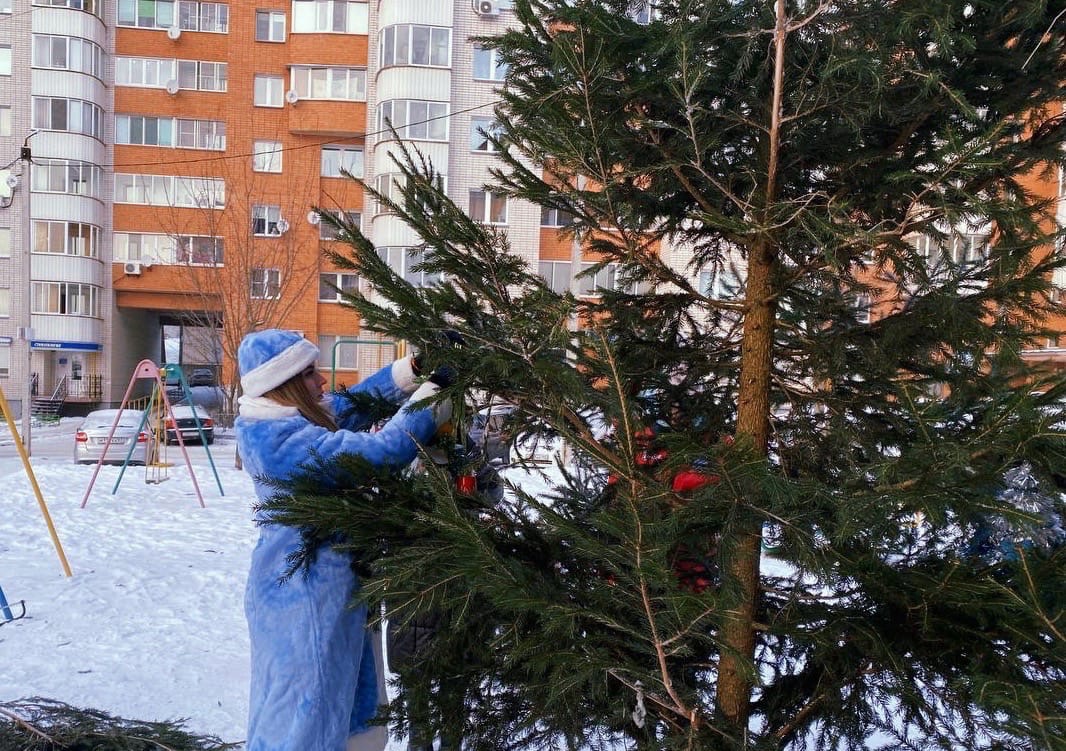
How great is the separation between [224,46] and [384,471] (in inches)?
1311

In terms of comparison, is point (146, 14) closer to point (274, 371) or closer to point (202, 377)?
point (202, 377)

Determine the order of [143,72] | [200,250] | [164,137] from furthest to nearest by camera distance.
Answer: [143,72] → [164,137] → [200,250]

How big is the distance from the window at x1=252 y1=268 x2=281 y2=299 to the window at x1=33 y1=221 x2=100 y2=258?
12.2 m

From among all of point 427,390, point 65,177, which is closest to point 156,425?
point 427,390

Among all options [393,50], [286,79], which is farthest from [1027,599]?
[286,79]

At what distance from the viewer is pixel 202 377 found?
37.8m

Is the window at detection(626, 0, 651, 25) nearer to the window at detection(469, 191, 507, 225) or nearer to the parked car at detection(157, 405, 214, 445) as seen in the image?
the parked car at detection(157, 405, 214, 445)

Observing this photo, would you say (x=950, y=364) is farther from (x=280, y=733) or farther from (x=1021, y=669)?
(x=280, y=733)

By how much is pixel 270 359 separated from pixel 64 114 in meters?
33.6

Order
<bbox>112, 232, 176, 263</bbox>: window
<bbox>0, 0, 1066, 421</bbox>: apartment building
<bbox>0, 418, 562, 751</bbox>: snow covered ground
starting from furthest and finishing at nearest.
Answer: <bbox>112, 232, 176, 263</bbox>: window → <bbox>0, 0, 1066, 421</bbox>: apartment building → <bbox>0, 418, 562, 751</bbox>: snow covered ground

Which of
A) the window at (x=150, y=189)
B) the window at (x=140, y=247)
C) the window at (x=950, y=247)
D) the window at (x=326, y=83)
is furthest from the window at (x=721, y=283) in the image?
the window at (x=140, y=247)

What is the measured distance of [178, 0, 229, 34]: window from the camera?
30719 mm

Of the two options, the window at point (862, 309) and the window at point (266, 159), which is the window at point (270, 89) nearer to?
the window at point (266, 159)

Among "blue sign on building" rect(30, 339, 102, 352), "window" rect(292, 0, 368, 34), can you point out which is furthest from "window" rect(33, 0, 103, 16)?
"blue sign on building" rect(30, 339, 102, 352)
